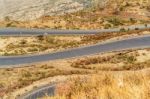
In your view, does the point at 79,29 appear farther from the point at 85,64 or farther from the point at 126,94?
the point at 126,94

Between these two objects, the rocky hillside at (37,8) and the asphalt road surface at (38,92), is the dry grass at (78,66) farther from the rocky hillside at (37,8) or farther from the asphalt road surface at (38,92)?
the rocky hillside at (37,8)

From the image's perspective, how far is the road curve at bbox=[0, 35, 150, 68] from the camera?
49.2 meters

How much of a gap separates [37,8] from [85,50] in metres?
111

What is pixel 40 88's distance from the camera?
3384 cm

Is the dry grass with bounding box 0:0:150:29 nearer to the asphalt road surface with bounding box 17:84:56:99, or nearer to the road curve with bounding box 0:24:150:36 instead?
the road curve with bounding box 0:24:150:36

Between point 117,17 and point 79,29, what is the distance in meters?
15.1

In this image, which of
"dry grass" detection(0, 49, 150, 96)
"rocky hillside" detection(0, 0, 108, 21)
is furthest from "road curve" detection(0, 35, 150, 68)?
"rocky hillside" detection(0, 0, 108, 21)

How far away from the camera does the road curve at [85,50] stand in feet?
161

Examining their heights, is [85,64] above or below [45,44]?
above

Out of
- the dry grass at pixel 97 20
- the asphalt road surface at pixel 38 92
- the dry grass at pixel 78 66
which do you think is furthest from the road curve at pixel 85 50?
the dry grass at pixel 97 20

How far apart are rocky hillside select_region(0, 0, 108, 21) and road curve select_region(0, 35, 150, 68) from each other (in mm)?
86049

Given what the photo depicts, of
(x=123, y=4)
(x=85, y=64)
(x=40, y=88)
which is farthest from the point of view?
(x=123, y=4)

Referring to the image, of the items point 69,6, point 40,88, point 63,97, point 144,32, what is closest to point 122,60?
point 144,32

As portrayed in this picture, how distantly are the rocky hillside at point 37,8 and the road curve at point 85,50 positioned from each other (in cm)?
8605
